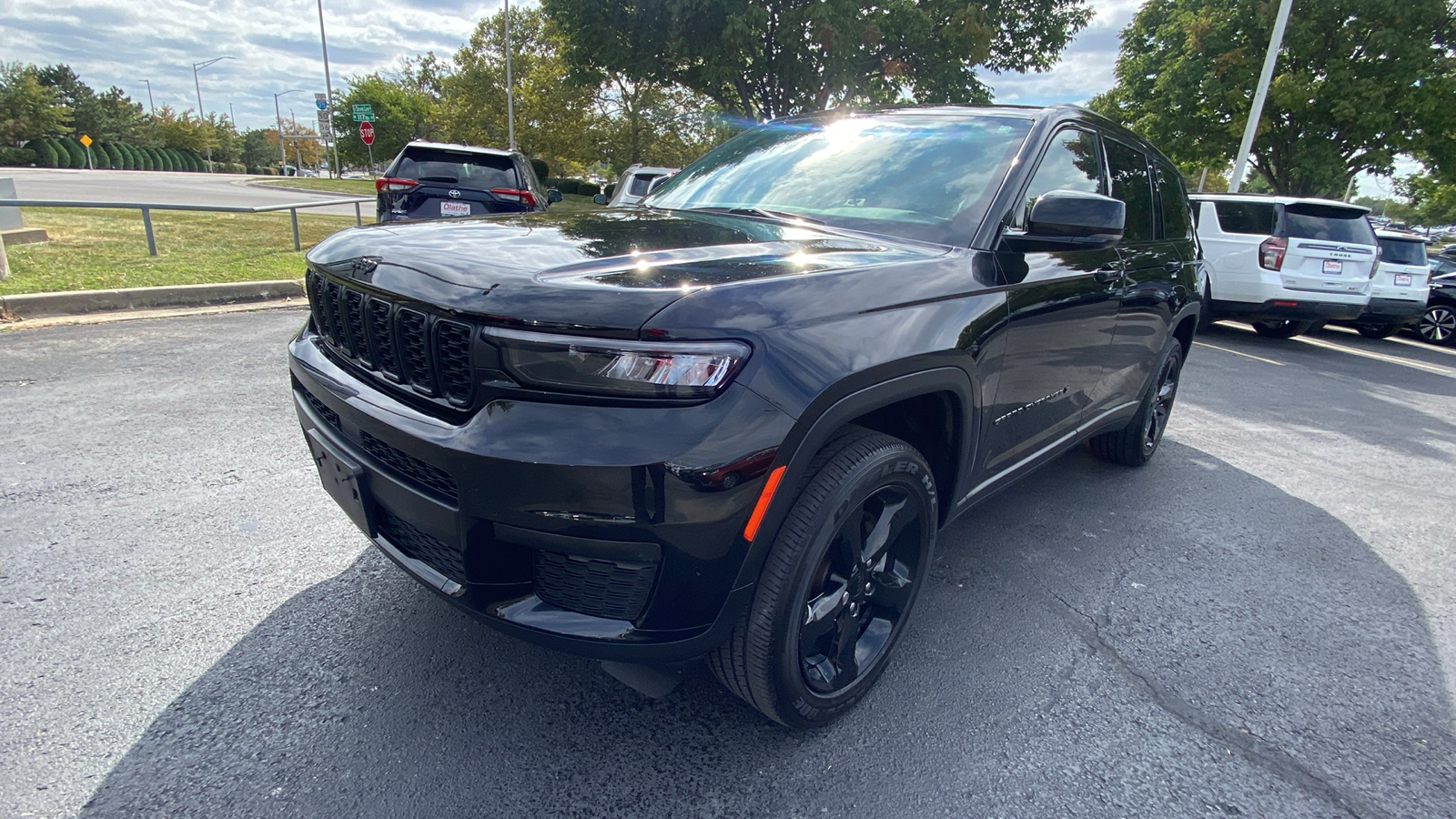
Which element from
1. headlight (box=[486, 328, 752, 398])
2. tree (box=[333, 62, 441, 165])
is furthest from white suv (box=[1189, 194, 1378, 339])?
tree (box=[333, 62, 441, 165])

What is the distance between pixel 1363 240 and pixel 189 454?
41.1 ft

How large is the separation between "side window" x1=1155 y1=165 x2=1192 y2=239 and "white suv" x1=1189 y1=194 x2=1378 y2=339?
21.5ft

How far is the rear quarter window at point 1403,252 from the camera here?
435 inches

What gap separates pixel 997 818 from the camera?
184cm

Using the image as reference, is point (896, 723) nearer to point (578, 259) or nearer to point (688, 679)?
point (688, 679)

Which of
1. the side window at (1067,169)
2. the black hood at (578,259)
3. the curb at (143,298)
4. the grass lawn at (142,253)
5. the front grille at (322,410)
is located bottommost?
the curb at (143,298)

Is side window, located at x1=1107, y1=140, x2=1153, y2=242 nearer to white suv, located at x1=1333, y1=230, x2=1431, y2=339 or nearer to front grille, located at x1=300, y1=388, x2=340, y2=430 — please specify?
front grille, located at x1=300, y1=388, x2=340, y2=430

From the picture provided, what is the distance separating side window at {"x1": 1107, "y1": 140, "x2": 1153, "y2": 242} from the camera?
3371 mm

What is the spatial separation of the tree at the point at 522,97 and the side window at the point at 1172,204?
33.4m

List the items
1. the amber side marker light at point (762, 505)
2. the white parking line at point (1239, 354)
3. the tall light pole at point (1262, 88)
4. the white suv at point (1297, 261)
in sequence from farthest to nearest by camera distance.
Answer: the tall light pole at point (1262, 88) → the white suv at point (1297, 261) → the white parking line at point (1239, 354) → the amber side marker light at point (762, 505)

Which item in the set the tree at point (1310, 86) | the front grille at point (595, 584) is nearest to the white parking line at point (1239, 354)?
the front grille at point (595, 584)

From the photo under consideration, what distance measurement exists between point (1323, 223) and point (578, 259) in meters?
11.2

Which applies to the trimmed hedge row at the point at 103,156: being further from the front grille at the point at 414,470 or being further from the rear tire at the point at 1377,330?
the rear tire at the point at 1377,330

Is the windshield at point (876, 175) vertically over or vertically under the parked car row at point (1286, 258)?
over
